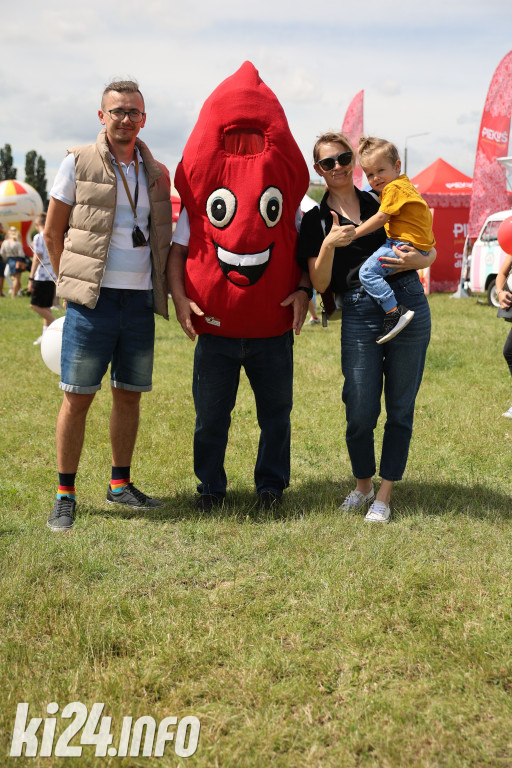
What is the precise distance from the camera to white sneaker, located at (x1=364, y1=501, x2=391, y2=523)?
165 inches

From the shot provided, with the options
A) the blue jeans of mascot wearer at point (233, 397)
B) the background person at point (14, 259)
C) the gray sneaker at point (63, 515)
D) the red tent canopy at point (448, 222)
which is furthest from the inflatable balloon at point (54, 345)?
the red tent canopy at point (448, 222)

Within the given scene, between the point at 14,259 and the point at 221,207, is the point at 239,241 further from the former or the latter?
the point at 14,259

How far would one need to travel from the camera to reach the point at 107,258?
3.99 m

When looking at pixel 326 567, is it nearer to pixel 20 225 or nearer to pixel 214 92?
pixel 214 92

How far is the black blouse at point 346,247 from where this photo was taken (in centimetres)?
398

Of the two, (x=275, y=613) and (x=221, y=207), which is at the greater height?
(x=221, y=207)

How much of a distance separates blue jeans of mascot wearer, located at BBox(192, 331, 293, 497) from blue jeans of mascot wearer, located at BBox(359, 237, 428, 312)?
60 cm

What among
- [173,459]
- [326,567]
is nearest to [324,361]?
[173,459]

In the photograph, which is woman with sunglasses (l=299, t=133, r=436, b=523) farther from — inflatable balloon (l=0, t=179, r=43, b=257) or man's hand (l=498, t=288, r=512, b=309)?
inflatable balloon (l=0, t=179, r=43, b=257)

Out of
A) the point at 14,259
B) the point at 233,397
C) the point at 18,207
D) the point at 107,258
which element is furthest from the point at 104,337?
the point at 18,207

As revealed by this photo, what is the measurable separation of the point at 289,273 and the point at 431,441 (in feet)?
8.49

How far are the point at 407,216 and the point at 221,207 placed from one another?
981mm

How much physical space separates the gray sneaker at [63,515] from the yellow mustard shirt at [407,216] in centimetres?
235

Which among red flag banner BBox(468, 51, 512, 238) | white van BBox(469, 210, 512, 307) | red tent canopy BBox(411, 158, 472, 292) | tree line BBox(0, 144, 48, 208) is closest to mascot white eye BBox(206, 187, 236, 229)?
white van BBox(469, 210, 512, 307)
